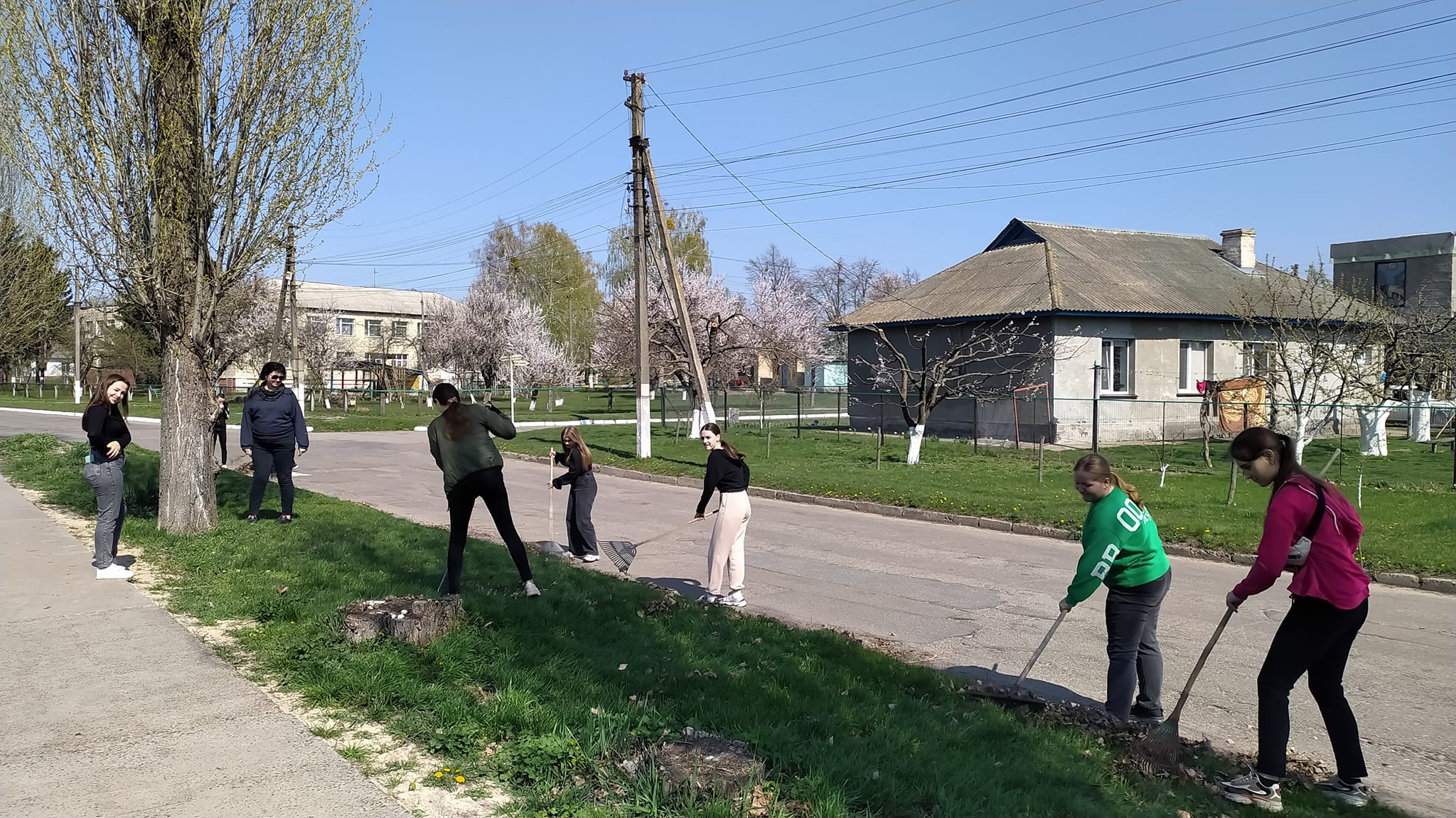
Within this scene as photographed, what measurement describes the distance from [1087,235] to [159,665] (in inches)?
1308

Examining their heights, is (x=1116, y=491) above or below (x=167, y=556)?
above

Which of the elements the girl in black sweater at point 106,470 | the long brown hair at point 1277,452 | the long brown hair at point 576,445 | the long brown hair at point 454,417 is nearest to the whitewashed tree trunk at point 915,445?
the long brown hair at point 576,445

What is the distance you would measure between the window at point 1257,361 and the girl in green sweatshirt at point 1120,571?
1273cm

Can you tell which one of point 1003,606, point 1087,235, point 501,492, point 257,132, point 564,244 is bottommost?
point 1003,606

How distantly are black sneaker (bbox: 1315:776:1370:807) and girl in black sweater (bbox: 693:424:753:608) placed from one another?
4562 millimetres

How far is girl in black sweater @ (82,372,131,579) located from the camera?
26.8 ft

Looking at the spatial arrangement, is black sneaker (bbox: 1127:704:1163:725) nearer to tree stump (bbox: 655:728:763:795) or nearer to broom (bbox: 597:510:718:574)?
tree stump (bbox: 655:728:763:795)

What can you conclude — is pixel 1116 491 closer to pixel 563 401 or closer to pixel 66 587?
pixel 66 587

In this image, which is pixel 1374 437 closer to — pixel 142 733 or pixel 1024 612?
pixel 1024 612

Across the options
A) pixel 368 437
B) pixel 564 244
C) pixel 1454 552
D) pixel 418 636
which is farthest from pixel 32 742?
pixel 564 244

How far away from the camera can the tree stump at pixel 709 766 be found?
3971 mm

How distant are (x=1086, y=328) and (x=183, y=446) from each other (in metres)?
23.5

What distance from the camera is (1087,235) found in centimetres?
3434

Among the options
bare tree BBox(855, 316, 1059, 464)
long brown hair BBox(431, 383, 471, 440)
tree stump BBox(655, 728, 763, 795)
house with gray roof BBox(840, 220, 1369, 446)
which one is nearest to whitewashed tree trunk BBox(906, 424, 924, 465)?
bare tree BBox(855, 316, 1059, 464)
